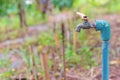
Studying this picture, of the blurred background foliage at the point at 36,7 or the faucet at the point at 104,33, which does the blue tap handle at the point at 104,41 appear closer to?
the faucet at the point at 104,33

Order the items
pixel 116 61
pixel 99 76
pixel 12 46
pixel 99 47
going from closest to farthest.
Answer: pixel 99 76, pixel 116 61, pixel 99 47, pixel 12 46

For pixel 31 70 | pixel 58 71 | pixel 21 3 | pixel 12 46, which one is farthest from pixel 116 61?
pixel 21 3

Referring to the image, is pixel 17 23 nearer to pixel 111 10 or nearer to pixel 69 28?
pixel 111 10

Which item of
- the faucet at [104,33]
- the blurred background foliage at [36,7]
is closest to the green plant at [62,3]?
the blurred background foliage at [36,7]

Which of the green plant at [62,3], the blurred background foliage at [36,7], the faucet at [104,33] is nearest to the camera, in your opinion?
the faucet at [104,33]

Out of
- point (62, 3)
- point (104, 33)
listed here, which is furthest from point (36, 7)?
point (104, 33)

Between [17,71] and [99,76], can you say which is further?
[17,71]

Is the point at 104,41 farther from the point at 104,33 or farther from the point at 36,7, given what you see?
the point at 36,7

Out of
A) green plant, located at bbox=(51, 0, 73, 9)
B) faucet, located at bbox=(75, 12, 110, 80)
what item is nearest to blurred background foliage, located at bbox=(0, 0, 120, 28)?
green plant, located at bbox=(51, 0, 73, 9)

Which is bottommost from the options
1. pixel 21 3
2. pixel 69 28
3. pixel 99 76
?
pixel 99 76

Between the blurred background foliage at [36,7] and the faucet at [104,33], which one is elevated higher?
the blurred background foliage at [36,7]

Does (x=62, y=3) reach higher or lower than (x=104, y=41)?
higher
